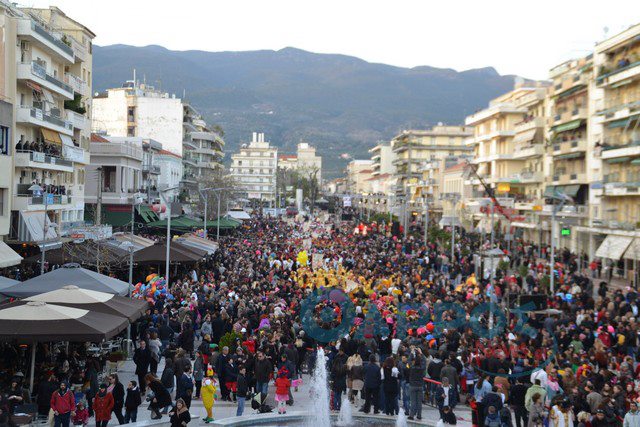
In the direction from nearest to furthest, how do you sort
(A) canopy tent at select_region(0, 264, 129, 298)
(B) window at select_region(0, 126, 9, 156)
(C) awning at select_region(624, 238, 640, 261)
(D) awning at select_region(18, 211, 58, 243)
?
(A) canopy tent at select_region(0, 264, 129, 298), (B) window at select_region(0, 126, 9, 156), (D) awning at select_region(18, 211, 58, 243), (C) awning at select_region(624, 238, 640, 261)

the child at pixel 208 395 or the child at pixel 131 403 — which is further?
the child at pixel 208 395

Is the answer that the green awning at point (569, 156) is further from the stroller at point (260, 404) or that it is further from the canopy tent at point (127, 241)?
the stroller at point (260, 404)

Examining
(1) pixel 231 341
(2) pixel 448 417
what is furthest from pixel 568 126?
(2) pixel 448 417

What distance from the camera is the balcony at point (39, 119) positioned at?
37094 mm

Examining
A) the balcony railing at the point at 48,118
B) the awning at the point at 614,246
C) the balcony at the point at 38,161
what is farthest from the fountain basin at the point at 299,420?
the awning at the point at 614,246

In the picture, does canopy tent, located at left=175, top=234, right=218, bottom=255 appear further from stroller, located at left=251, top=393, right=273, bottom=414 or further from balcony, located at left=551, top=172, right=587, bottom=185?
stroller, located at left=251, top=393, right=273, bottom=414

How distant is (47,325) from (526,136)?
52628mm

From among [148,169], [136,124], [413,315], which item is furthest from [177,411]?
[136,124]

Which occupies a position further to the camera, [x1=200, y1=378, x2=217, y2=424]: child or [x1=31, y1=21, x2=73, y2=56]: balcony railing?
[x1=31, y1=21, x2=73, y2=56]: balcony railing

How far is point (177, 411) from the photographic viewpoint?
12.4 m

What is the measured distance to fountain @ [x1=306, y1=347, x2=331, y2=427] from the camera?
15.4 m

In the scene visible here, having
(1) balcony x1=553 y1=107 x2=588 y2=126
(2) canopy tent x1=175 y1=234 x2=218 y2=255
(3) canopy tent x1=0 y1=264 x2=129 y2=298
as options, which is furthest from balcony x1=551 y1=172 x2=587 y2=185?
(3) canopy tent x1=0 y1=264 x2=129 y2=298

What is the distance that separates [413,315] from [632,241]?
2189cm

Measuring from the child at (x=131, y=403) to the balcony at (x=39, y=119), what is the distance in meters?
25.8
